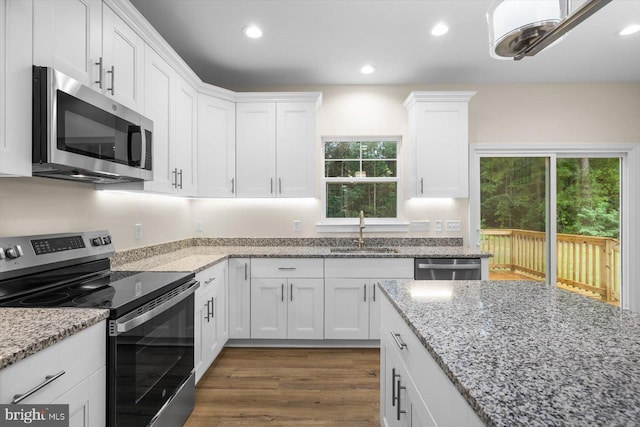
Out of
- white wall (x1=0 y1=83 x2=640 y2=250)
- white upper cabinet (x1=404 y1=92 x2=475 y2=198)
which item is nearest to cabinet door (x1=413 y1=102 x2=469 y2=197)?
white upper cabinet (x1=404 y1=92 x2=475 y2=198)

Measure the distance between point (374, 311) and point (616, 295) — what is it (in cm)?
292

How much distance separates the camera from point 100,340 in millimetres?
1296

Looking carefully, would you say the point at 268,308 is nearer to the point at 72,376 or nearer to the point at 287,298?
the point at 287,298

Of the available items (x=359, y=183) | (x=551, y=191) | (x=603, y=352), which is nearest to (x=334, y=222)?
(x=359, y=183)

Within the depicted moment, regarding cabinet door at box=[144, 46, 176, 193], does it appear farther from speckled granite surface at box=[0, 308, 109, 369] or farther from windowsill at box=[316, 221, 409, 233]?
windowsill at box=[316, 221, 409, 233]

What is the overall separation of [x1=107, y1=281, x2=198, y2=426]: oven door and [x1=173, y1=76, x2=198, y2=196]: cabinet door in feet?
3.80

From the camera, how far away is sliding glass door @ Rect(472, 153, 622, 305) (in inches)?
151

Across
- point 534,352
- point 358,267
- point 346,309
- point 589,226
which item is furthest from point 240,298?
point 589,226

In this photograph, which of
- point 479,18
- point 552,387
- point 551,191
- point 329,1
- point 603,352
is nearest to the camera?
point 552,387

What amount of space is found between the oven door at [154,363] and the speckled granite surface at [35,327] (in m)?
0.14

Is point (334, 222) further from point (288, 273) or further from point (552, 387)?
point (552, 387)

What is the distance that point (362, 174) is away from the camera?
3.89 m

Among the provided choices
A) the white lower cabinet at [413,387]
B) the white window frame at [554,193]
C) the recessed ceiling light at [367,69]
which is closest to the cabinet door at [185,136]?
the recessed ceiling light at [367,69]

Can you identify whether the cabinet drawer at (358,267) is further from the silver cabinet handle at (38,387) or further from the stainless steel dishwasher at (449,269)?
the silver cabinet handle at (38,387)
